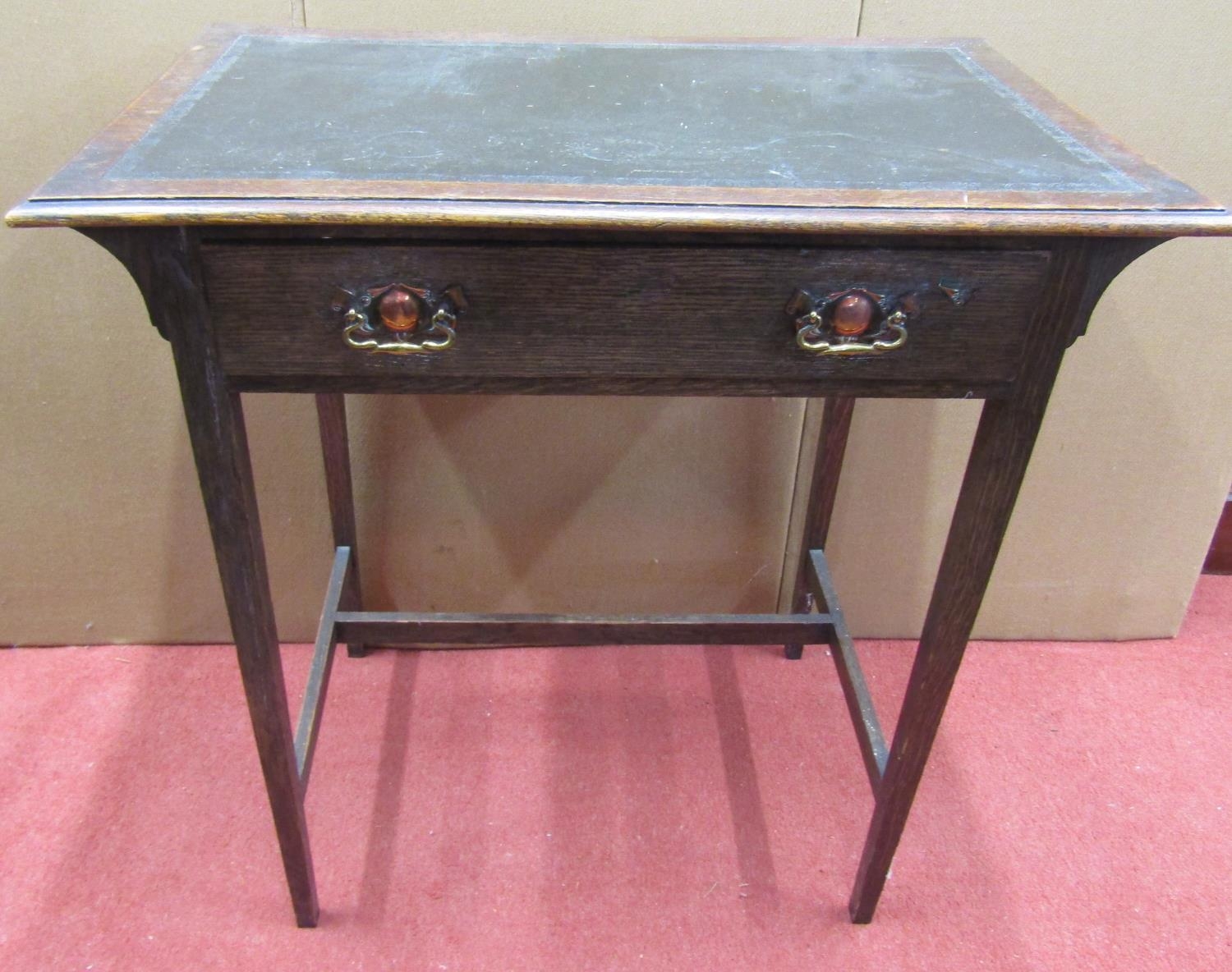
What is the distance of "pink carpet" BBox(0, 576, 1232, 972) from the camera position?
1253mm

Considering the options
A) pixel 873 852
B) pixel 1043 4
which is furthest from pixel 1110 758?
pixel 1043 4

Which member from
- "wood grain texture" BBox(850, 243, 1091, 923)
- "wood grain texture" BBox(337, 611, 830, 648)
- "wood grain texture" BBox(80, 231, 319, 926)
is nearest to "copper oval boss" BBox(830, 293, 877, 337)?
A: "wood grain texture" BBox(850, 243, 1091, 923)

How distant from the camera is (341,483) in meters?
1.49

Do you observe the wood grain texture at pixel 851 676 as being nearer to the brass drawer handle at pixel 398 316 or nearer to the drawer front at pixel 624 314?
the drawer front at pixel 624 314

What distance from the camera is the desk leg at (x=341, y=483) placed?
4.66 ft

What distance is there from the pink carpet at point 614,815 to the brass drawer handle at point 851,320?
0.78 m

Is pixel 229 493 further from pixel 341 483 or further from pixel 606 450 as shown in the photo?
pixel 606 450

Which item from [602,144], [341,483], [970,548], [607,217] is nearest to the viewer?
[607,217]

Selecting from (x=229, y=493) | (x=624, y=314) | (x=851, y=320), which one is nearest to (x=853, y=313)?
(x=851, y=320)

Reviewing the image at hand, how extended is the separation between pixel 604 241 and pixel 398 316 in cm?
17

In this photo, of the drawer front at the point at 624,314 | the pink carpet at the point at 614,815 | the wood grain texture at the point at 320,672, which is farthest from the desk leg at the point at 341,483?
the drawer front at the point at 624,314

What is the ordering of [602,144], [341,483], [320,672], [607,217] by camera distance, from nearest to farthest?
[607,217] → [602,144] → [320,672] → [341,483]

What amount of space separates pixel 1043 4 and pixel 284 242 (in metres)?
0.99

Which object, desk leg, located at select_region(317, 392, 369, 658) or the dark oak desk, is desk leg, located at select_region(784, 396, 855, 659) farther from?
desk leg, located at select_region(317, 392, 369, 658)
